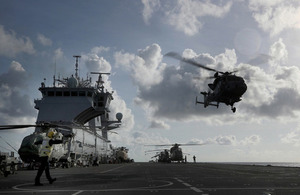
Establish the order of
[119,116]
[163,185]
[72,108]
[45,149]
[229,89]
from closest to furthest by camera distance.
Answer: [163,185], [45,149], [229,89], [72,108], [119,116]

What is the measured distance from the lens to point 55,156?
939 inches

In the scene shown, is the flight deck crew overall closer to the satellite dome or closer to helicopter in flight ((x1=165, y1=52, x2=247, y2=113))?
helicopter in flight ((x1=165, y1=52, x2=247, y2=113))

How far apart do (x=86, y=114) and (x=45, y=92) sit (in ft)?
31.4

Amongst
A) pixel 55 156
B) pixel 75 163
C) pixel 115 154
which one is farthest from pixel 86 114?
pixel 115 154

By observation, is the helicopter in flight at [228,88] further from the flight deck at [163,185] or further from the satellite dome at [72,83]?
the satellite dome at [72,83]

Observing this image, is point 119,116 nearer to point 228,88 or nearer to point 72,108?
point 72,108

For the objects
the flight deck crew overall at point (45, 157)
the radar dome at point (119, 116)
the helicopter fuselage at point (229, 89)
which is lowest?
the flight deck crew overall at point (45, 157)

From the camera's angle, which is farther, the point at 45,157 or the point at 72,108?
the point at 72,108

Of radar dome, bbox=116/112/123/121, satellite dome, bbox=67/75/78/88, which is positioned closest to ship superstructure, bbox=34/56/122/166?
satellite dome, bbox=67/75/78/88

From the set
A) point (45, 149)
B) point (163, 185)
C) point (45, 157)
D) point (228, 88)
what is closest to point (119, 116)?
point (228, 88)

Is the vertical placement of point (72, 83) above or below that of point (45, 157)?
above

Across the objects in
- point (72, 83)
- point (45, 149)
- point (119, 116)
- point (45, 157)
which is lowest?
point (45, 157)

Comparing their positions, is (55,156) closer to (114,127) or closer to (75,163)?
(75,163)

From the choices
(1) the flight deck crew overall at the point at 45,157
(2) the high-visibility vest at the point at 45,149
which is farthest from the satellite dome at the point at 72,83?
(2) the high-visibility vest at the point at 45,149
